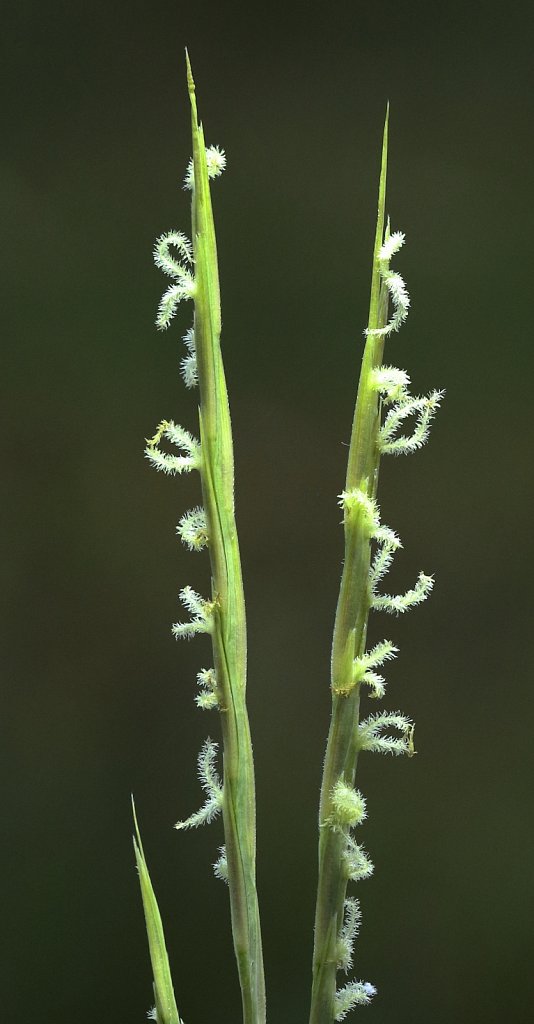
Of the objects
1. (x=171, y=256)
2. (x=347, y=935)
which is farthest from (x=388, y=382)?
(x=347, y=935)

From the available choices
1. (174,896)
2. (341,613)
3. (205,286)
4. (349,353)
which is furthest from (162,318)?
(174,896)

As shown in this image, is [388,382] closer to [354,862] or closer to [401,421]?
[401,421]

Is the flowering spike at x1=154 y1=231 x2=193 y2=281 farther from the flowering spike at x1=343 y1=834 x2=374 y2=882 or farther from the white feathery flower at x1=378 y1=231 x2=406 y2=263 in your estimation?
the flowering spike at x1=343 y1=834 x2=374 y2=882

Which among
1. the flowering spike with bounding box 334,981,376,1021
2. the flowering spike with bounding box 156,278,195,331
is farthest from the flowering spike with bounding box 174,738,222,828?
the flowering spike with bounding box 156,278,195,331

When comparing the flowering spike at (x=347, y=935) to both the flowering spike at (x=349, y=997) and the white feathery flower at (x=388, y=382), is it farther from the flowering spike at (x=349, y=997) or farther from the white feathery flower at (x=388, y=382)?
the white feathery flower at (x=388, y=382)

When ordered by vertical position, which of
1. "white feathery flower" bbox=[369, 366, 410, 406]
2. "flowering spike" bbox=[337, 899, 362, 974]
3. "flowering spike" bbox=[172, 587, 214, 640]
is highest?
"white feathery flower" bbox=[369, 366, 410, 406]
